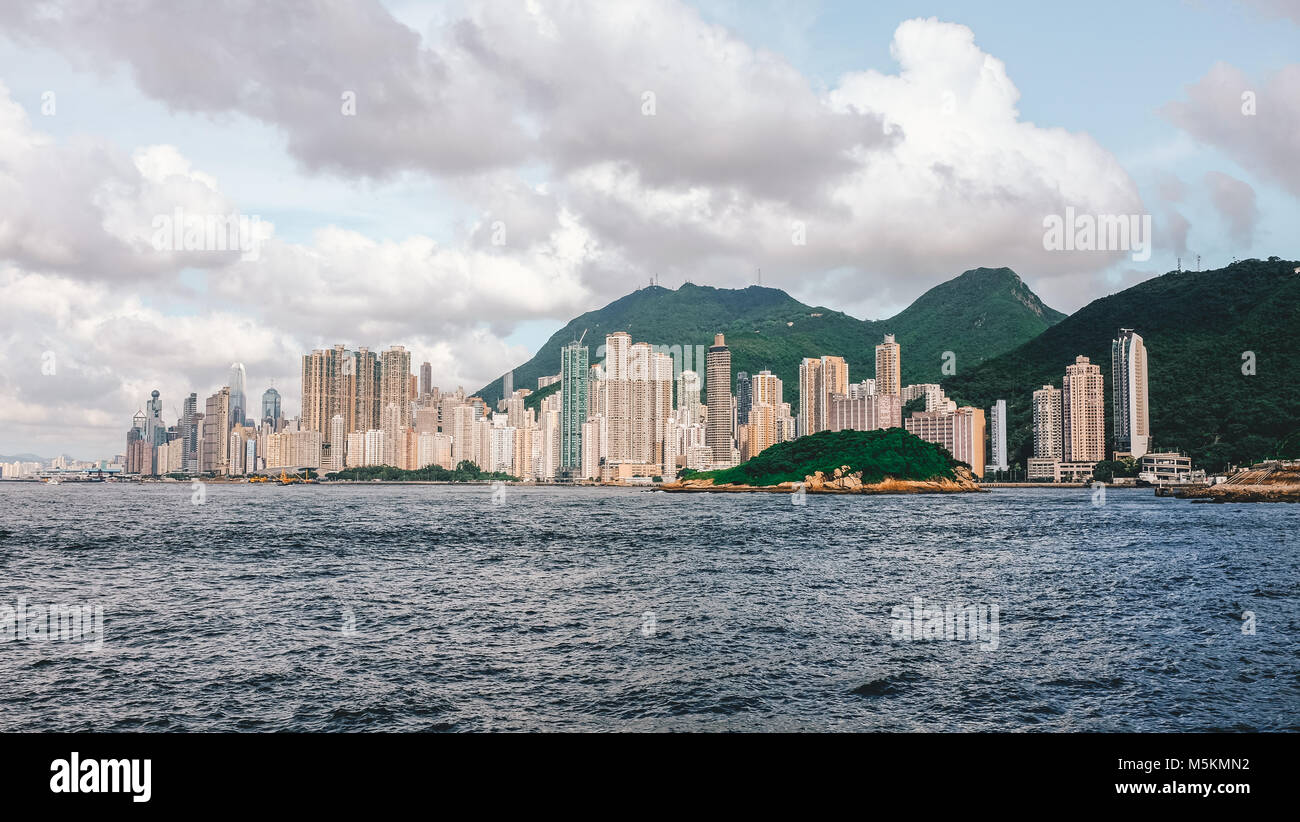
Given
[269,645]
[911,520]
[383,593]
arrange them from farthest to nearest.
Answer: [911,520] → [383,593] → [269,645]

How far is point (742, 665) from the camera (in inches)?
973

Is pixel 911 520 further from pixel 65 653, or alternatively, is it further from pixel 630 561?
pixel 65 653

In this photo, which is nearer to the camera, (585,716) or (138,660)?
(585,716)

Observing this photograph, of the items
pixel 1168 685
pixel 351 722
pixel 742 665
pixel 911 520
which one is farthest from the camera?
pixel 911 520

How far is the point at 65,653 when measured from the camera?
26.0 m
